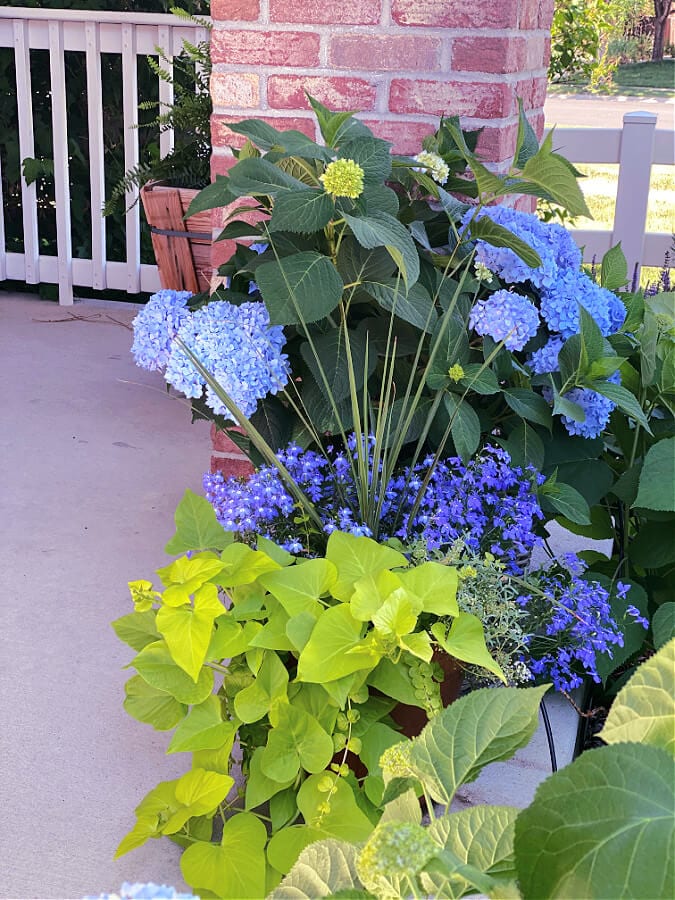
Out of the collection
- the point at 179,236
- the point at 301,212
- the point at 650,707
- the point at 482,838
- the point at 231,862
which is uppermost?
the point at 301,212

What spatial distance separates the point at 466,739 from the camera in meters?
0.70

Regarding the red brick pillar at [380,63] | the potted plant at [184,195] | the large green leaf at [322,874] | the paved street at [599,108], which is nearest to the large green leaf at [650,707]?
the large green leaf at [322,874]

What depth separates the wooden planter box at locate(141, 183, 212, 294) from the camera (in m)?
3.03

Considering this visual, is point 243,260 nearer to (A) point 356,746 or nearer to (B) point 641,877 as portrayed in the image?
(A) point 356,746

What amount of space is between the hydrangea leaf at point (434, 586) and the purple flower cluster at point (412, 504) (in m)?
0.17

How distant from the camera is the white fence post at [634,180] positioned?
13.0 feet

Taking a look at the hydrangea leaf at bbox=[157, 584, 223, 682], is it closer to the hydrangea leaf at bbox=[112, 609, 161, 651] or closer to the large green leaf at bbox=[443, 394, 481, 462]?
the hydrangea leaf at bbox=[112, 609, 161, 651]

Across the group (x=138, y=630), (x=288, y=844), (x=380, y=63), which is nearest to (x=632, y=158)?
(x=380, y=63)

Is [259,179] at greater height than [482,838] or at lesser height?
greater

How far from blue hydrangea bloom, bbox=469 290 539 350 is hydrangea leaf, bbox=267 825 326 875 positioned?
2.44ft

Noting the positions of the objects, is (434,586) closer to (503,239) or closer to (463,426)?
(463,426)

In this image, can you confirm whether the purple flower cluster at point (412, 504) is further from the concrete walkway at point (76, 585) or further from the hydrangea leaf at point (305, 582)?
the concrete walkway at point (76, 585)

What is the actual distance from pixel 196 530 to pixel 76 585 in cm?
85

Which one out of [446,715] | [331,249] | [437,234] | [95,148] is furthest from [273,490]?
[95,148]
